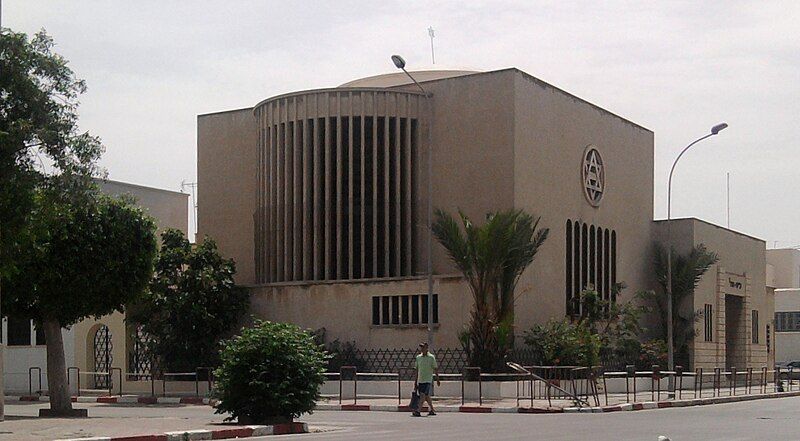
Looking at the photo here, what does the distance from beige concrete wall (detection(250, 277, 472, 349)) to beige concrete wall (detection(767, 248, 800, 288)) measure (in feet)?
214

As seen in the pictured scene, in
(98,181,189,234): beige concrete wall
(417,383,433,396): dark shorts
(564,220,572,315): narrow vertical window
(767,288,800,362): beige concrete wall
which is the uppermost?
(98,181,189,234): beige concrete wall

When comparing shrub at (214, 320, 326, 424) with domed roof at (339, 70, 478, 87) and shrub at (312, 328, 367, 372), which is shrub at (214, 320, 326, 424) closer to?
shrub at (312, 328, 367, 372)

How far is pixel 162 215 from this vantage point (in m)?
50.6

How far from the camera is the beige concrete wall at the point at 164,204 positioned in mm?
48906

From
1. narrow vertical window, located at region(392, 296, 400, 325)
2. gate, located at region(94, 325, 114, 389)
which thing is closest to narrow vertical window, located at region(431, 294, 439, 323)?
narrow vertical window, located at region(392, 296, 400, 325)

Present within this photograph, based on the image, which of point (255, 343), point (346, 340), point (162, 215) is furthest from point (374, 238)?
point (255, 343)

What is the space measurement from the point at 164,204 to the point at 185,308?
12.3 meters

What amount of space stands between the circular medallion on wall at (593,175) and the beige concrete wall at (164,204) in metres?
17.8

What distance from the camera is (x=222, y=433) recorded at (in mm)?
19500

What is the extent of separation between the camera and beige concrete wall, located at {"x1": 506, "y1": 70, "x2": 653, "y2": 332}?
1607 inches

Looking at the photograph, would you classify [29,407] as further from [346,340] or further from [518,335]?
[518,335]

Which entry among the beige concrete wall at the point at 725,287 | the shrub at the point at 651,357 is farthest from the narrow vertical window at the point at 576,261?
the beige concrete wall at the point at 725,287

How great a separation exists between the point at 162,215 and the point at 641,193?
69.6 ft

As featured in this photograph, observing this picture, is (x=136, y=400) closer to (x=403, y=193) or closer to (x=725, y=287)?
(x=403, y=193)
